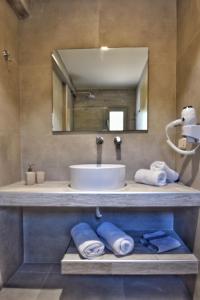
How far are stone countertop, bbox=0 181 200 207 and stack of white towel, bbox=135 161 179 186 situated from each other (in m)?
0.14

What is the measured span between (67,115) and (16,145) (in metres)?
0.53

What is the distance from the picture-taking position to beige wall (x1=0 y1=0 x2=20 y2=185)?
179 centimetres

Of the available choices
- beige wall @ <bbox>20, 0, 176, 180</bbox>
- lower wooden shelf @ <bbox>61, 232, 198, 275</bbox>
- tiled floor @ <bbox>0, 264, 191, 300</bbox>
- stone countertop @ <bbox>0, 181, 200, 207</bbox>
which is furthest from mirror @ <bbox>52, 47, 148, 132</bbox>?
tiled floor @ <bbox>0, 264, 191, 300</bbox>

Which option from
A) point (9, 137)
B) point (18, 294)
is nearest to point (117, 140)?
point (9, 137)

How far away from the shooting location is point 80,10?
2018 millimetres

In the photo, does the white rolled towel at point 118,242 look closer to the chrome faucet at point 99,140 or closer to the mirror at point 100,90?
the chrome faucet at point 99,140

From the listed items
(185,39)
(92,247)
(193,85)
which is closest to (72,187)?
(92,247)

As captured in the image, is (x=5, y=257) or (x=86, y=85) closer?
(x=5, y=257)

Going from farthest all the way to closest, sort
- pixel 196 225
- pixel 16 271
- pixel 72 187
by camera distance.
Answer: pixel 16 271 < pixel 72 187 < pixel 196 225

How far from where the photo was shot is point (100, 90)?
205cm

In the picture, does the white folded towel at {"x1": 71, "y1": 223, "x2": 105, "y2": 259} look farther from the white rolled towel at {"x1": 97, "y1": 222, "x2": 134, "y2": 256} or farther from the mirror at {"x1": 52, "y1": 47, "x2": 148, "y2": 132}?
the mirror at {"x1": 52, "y1": 47, "x2": 148, "y2": 132}

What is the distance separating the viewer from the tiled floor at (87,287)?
169 centimetres

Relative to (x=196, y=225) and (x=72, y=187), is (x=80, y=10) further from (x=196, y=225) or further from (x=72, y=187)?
(x=196, y=225)

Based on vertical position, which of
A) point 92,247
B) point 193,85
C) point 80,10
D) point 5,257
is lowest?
point 5,257
